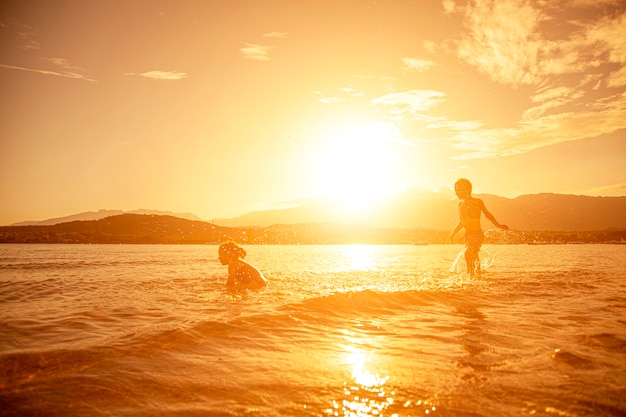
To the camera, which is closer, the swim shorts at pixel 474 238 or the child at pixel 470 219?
the swim shorts at pixel 474 238

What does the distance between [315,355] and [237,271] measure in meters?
6.55

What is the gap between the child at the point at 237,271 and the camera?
1052cm

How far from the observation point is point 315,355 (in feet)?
14.6

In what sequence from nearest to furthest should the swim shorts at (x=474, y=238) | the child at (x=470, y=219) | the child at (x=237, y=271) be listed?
the child at (x=237, y=271) < the swim shorts at (x=474, y=238) < the child at (x=470, y=219)

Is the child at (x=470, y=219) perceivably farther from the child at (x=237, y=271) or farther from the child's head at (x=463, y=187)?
the child at (x=237, y=271)

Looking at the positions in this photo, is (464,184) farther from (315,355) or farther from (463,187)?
(315,355)

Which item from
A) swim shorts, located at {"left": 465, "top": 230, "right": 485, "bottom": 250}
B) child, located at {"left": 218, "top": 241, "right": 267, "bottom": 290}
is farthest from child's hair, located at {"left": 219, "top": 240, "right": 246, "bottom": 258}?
swim shorts, located at {"left": 465, "top": 230, "right": 485, "bottom": 250}

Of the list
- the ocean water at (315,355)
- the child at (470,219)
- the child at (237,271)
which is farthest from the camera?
the child at (470,219)

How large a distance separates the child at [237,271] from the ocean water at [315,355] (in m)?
1.66

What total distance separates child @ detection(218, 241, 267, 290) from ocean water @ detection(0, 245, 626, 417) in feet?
5.45

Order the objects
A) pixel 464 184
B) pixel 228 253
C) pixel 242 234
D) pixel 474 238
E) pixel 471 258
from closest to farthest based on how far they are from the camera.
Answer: pixel 228 253 → pixel 474 238 → pixel 464 184 → pixel 471 258 → pixel 242 234

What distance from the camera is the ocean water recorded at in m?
3.06

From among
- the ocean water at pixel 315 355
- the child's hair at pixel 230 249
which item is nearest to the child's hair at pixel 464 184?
the ocean water at pixel 315 355

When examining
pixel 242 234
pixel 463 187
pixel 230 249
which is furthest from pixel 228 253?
pixel 242 234
